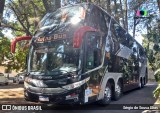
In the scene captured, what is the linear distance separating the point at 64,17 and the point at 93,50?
5.92ft

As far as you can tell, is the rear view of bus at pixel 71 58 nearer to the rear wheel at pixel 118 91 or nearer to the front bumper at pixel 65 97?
the front bumper at pixel 65 97

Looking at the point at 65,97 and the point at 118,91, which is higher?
the point at 65,97

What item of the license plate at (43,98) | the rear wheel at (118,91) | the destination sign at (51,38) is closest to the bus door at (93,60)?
the destination sign at (51,38)

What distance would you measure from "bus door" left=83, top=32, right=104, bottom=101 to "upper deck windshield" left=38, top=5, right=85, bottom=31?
913mm

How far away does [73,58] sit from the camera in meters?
8.97

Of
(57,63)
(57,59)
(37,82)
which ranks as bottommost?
(37,82)

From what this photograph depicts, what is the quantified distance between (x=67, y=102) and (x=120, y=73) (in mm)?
4670

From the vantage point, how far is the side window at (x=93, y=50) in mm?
9281

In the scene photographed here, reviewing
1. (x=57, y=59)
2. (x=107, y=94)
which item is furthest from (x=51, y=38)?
(x=107, y=94)

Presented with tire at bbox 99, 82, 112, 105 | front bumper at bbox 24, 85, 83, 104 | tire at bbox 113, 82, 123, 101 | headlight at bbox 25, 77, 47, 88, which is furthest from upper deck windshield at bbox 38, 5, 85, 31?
tire at bbox 113, 82, 123, 101

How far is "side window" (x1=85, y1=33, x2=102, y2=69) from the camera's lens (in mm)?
9281

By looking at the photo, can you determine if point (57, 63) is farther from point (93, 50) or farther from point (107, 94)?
point (107, 94)

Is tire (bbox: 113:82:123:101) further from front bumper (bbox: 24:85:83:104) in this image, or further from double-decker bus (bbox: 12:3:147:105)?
front bumper (bbox: 24:85:83:104)

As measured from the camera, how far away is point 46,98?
8.84 metres
